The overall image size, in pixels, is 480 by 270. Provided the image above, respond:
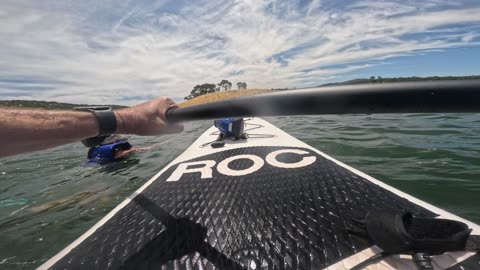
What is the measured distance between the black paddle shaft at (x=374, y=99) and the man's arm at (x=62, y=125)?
2.47 feet

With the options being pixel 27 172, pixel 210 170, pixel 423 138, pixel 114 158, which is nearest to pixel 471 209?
pixel 210 170

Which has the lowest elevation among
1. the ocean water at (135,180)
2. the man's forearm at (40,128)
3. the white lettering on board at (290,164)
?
the ocean water at (135,180)

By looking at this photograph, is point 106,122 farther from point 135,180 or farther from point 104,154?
point 104,154

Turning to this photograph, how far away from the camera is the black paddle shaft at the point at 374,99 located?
940 mm

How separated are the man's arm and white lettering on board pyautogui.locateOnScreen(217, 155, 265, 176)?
52.7 inches

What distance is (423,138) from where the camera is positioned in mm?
6508

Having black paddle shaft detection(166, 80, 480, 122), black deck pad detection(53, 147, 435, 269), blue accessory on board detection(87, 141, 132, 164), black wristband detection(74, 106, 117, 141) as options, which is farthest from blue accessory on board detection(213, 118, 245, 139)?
black paddle shaft detection(166, 80, 480, 122)

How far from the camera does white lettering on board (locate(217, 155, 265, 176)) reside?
3.16m

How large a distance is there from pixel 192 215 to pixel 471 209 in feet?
10.5

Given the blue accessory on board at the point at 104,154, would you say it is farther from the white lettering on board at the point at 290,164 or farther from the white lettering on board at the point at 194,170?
the white lettering on board at the point at 290,164

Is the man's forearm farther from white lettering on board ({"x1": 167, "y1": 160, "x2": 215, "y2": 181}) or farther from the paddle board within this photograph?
white lettering on board ({"x1": 167, "y1": 160, "x2": 215, "y2": 181})

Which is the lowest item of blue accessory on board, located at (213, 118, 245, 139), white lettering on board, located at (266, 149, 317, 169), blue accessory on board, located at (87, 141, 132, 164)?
blue accessory on board, located at (87, 141, 132, 164)

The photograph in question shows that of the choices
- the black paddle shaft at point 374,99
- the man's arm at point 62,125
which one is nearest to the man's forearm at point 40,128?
the man's arm at point 62,125

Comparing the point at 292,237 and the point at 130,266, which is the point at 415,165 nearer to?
the point at 292,237
